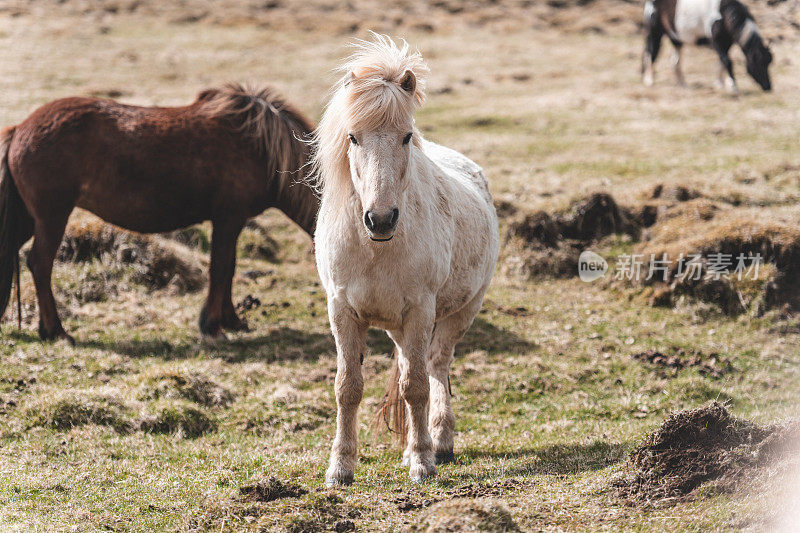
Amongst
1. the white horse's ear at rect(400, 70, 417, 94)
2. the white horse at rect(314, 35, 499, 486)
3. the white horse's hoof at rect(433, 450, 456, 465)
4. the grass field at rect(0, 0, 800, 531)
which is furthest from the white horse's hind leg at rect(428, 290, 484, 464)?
the white horse's ear at rect(400, 70, 417, 94)

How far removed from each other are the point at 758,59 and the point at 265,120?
52.8 feet

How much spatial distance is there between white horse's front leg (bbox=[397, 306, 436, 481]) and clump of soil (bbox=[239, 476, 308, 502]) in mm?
929

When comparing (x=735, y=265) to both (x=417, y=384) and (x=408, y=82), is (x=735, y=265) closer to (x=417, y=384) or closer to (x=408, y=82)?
(x=417, y=384)

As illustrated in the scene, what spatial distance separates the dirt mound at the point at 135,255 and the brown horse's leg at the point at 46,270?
5.40 feet

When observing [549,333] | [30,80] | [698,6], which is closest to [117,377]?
[549,333]

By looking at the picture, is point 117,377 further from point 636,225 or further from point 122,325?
point 636,225

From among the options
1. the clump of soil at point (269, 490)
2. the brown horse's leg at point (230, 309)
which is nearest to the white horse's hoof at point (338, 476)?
the clump of soil at point (269, 490)

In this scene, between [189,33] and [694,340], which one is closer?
[694,340]

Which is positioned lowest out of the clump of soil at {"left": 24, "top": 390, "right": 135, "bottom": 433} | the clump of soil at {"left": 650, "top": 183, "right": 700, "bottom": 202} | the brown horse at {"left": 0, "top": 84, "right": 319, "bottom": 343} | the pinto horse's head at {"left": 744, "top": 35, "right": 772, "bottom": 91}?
the clump of soil at {"left": 24, "top": 390, "right": 135, "bottom": 433}

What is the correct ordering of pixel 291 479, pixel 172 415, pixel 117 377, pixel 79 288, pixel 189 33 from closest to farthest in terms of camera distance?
1. pixel 291 479
2. pixel 172 415
3. pixel 117 377
4. pixel 79 288
5. pixel 189 33

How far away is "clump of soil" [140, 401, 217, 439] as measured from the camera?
24.5ft

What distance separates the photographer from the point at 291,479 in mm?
5867

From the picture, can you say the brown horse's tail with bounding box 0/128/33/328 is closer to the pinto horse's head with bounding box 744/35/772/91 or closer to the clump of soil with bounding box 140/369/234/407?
the clump of soil with bounding box 140/369/234/407

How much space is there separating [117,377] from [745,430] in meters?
6.33
